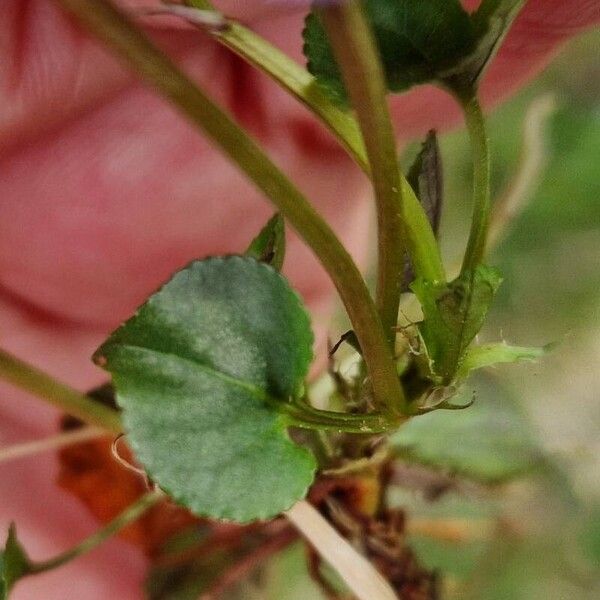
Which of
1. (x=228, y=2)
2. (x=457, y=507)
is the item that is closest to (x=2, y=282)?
(x=228, y=2)

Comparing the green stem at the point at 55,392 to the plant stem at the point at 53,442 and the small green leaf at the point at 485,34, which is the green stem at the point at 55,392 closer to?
the plant stem at the point at 53,442

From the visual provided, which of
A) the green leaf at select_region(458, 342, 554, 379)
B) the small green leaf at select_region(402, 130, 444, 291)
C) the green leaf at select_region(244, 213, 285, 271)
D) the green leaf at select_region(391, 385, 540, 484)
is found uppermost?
the green leaf at select_region(244, 213, 285, 271)

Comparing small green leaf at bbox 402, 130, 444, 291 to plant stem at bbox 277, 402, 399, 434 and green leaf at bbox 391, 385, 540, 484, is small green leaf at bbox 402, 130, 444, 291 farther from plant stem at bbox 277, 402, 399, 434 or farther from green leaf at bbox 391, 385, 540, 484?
green leaf at bbox 391, 385, 540, 484

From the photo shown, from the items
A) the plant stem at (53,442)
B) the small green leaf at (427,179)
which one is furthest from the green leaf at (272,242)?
the plant stem at (53,442)

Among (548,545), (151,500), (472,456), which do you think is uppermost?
(151,500)

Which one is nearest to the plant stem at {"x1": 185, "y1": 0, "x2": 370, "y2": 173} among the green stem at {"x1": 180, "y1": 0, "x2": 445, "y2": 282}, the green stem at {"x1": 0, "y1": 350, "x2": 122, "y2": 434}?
the green stem at {"x1": 180, "y1": 0, "x2": 445, "y2": 282}

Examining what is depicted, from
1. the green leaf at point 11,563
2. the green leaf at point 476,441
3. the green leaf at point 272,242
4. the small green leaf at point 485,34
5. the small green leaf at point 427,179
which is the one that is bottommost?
the green leaf at point 476,441

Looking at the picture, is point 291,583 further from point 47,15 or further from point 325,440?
point 47,15
